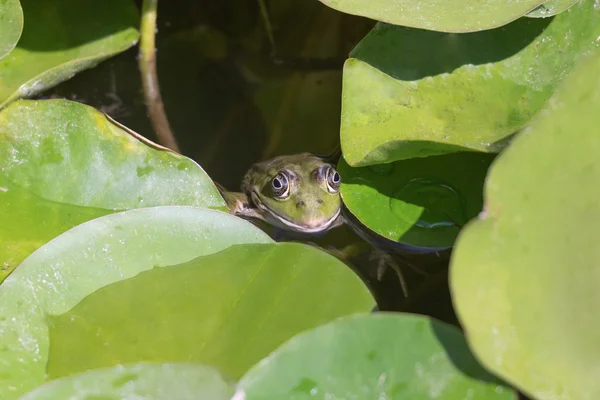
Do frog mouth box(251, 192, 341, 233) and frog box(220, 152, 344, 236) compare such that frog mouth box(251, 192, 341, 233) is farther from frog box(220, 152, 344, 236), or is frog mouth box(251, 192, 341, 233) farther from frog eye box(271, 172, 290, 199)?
frog eye box(271, 172, 290, 199)

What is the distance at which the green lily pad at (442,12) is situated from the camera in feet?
5.49

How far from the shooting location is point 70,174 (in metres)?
1.97

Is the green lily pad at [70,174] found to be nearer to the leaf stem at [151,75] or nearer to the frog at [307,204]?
the frog at [307,204]

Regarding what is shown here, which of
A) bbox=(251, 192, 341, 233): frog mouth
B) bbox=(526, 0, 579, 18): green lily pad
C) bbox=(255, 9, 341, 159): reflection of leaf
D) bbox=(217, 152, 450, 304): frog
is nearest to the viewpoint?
bbox=(526, 0, 579, 18): green lily pad

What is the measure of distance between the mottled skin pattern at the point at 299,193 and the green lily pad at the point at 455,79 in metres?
0.52

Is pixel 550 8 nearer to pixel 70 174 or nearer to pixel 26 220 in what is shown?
pixel 70 174

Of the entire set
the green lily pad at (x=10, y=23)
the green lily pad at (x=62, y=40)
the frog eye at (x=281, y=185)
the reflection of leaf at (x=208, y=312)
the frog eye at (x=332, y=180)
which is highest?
the green lily pad at (x=10, y=23)

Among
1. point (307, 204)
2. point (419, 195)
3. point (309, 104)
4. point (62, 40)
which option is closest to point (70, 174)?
point (62, 40)

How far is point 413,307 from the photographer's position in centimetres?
227

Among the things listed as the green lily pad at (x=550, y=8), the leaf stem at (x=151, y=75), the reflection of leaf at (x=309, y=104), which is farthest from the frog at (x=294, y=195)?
the green lily pad at (x=550, y=8)

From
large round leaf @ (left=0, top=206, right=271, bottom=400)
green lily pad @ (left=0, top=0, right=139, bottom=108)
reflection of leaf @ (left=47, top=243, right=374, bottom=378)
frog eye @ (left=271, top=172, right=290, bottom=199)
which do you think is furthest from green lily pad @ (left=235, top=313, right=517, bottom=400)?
green lily pad @ (left=0, top=0, right=139, bottom=108)

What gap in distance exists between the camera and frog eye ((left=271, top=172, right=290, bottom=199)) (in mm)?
2611

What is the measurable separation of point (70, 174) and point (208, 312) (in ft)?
2.55

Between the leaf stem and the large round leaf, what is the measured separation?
44.2 inches
